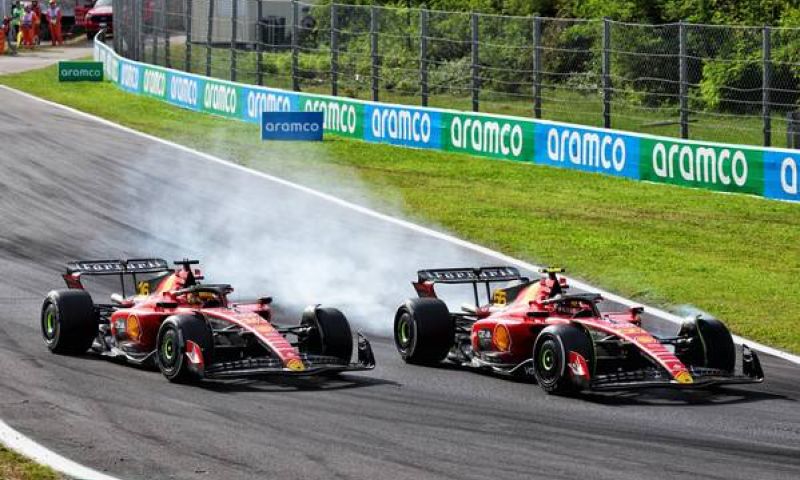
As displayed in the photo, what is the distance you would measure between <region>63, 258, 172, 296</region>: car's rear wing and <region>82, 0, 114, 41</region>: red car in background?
49618 mm

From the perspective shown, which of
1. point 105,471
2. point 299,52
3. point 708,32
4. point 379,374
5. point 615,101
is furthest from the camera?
point 299,52

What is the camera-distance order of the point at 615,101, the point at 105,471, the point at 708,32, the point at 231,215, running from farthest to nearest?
the point at 615,101, the point at 708,32, the point at 231,215, the point at 105,471

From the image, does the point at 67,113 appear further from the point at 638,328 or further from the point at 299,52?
the point at 638,328

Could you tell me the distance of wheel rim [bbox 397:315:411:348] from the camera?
14078mm

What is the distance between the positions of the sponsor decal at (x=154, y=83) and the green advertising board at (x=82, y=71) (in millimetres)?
3614

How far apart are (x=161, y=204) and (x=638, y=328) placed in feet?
41.9

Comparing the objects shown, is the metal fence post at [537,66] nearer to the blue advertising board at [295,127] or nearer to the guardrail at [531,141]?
the guardrail at [531,141]

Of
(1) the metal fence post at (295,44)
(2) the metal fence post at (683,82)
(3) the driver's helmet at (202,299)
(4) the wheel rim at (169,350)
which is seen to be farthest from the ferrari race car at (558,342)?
(1) the metal fence post at (295,44)

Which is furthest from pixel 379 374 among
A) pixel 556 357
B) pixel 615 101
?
pixel 615 101

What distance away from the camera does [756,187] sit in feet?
79.6

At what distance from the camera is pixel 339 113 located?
3328 centimetres

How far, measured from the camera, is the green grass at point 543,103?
25.9 metres

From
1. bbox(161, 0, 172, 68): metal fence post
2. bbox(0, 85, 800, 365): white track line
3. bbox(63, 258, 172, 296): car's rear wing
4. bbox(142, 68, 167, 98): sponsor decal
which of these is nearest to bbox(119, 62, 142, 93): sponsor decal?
bbox(142, 68, 167, 98): sponsor decal

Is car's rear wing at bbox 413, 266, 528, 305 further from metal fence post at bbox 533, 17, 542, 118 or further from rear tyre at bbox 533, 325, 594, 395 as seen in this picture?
metal fence post at bbox 533, 17, 542, 118
